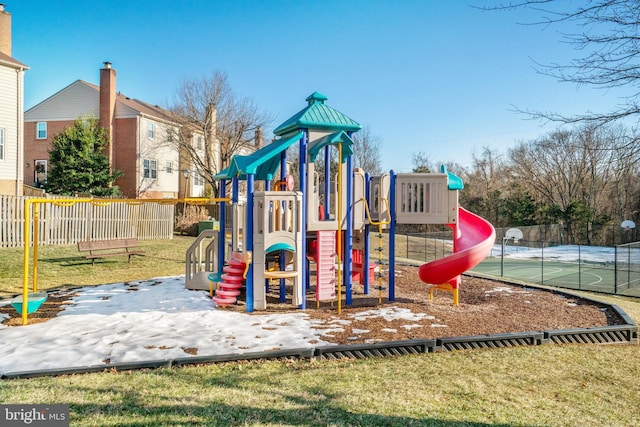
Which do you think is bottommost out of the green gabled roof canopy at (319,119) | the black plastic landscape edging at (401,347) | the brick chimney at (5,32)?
the black plastic landscape edging at (401,347)

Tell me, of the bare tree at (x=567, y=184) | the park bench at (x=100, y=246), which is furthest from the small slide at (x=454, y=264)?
the bare tree at (x=567, y=184)

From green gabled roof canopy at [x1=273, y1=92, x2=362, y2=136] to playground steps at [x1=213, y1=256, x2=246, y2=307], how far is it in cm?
314

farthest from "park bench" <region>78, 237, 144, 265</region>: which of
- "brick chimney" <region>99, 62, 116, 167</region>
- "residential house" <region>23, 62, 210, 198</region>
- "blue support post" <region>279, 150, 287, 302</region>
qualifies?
"brick chimney" <region>99, 62, 116, 167</region>

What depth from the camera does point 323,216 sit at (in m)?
10.7

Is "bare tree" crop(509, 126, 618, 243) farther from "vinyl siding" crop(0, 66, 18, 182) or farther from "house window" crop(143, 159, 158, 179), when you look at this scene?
"vinyl siding" crop(0, 66, 18, 182)

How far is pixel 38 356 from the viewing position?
608cm

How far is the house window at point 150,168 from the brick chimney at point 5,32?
1086 centimetres

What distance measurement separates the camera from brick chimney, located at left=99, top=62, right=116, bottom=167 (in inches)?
1252

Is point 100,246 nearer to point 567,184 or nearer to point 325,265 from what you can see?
point 325,265

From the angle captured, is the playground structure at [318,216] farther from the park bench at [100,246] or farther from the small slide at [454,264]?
the park bench at [100,246]

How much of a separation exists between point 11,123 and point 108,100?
369 inches

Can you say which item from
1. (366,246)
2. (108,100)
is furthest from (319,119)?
(108,100)

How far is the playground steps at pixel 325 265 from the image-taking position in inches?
378

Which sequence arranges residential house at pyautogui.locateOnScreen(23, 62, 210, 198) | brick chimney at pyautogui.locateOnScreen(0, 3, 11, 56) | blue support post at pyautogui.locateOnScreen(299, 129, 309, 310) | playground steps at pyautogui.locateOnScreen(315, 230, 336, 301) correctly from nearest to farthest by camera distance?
1. blue support post at pyautogui.locateOnScreen(299, 129, 309, 310)
2. playground steps at pyautogui.locateOnScreen(315, 230, 336, 301)
3. brick chimney at pyautogui.locateOnScreen(0, 3, 11, 56)
4. residential house at pyautogui.locateOnScreen(23, 62, 210, 198)
